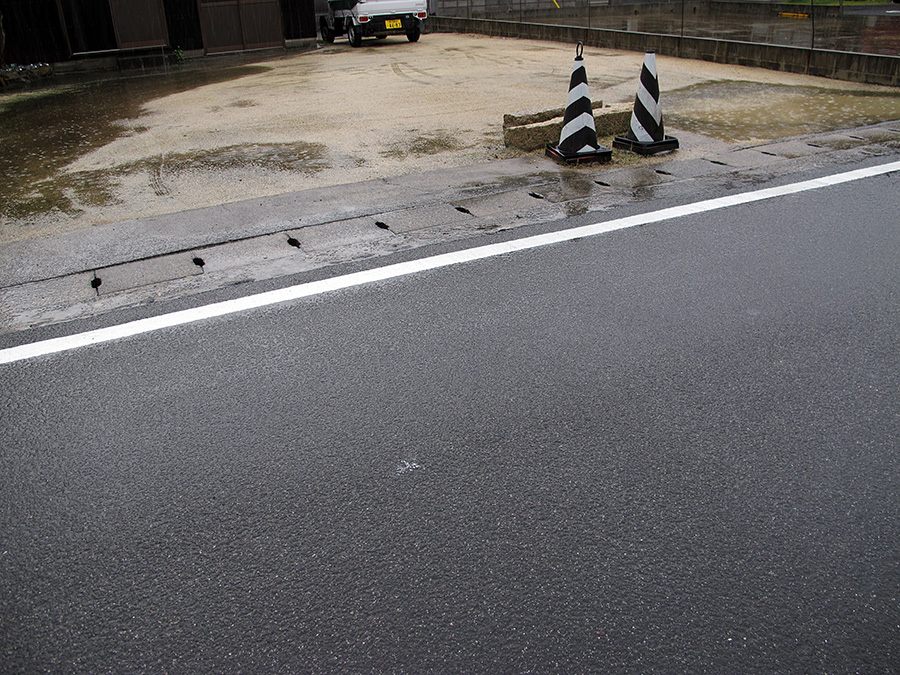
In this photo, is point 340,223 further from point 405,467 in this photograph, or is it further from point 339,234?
point 405,467

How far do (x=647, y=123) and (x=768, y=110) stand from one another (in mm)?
2892

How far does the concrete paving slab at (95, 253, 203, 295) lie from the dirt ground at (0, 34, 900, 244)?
4.12 feet

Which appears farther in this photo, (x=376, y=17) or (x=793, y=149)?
(x=376, y=17)

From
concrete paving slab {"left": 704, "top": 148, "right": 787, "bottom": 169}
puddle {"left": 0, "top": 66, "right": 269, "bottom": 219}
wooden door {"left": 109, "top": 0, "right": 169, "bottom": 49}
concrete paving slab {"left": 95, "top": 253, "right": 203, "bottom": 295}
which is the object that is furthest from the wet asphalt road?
wooden door {"left": 109, "top": 0, "right": 169, "bottom": 49}

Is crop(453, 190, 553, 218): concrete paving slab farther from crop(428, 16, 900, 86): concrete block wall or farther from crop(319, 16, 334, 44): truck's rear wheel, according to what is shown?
crop(319, 16, 334, 44): truck's rear wheel

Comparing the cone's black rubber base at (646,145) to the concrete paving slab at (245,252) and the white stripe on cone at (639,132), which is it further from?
the concrete paving slab at (245,252)

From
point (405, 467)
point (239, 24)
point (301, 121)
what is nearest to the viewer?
point (405, 467)

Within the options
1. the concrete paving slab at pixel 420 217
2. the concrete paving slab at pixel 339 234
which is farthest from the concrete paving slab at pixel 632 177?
the concrete paving slab at pixel 339 234

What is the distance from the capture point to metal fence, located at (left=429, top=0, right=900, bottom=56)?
1449cm

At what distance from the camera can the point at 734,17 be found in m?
21.9

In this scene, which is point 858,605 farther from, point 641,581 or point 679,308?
point 679,308

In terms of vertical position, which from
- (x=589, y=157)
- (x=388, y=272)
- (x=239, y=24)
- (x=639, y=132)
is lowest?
(x=388, y=272)

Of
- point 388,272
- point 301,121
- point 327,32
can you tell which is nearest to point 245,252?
point 388,272

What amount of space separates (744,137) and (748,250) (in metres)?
3.62
